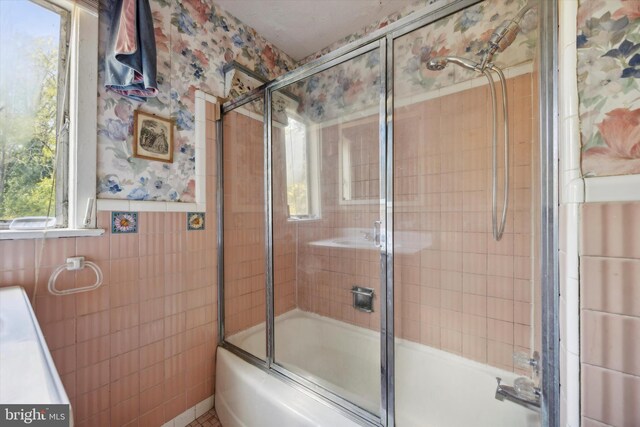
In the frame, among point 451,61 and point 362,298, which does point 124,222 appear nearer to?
point 362,298

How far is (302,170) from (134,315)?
1414 millimetres

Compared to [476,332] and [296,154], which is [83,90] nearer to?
[296,154]

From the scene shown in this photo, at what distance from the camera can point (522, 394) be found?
1082 mm

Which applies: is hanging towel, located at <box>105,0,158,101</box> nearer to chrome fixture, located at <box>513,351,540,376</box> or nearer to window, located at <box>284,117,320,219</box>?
window, located at <box>284,117,320,219</box>

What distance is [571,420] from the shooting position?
23.5 inches

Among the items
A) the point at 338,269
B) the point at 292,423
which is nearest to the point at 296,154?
the point at 338,269

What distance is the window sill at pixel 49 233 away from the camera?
3.27 ft

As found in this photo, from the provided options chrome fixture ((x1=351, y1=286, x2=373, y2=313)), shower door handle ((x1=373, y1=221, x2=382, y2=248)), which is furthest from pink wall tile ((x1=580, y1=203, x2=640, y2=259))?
chrome fixture ((x1=351, y1=286, x2=373, y2=313))

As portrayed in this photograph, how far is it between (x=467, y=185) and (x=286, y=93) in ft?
4.33

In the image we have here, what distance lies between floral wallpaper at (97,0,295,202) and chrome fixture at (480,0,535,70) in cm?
158

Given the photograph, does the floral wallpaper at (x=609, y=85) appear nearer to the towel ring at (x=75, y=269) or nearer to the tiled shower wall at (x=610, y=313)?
the tiled shower wall at (x=610, y=313)

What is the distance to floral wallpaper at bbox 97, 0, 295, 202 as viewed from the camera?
4.18 ft

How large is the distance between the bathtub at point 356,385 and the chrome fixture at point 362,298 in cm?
15

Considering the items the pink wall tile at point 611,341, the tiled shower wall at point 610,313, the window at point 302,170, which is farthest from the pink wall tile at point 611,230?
the window at point 302,170
